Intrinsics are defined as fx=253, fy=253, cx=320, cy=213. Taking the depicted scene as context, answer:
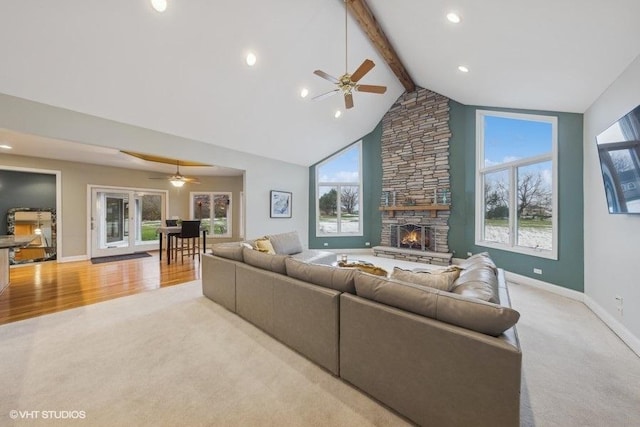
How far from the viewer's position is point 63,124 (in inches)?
131

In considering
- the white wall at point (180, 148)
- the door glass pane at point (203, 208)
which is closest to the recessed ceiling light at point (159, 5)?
the white wall at point (180, 148)

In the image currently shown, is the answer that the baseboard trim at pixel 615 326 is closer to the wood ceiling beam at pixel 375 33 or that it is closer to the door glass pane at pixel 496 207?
the door glass pane at pixel 496 207

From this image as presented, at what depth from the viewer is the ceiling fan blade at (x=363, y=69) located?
296 cm

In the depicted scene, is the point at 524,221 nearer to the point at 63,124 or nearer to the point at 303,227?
the point at 303,227

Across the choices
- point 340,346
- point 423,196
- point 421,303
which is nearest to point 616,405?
point 421,303

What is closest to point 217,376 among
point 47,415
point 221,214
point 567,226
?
point 47,415

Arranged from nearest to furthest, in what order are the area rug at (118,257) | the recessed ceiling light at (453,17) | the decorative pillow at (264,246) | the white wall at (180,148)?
the recessed ceiling light at (453,17), the white wall at (180,148), the decorative pillow at (264,246), the area rug at (118,257)

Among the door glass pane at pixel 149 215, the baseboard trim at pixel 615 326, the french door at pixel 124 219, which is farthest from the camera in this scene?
the door glass pane at pixel 149 215

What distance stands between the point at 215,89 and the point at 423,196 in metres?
5.10

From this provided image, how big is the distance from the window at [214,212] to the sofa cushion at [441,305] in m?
7.80

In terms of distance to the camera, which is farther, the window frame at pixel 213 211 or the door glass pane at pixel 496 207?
the window frame at pixel 213 211

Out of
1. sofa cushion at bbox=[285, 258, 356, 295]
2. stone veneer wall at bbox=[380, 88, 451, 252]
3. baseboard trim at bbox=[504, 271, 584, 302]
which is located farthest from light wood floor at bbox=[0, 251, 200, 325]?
baseboard trim at bbox=[504, 271, 584, 302]

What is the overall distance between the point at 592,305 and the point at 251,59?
570 centimetres

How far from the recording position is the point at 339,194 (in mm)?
7621
